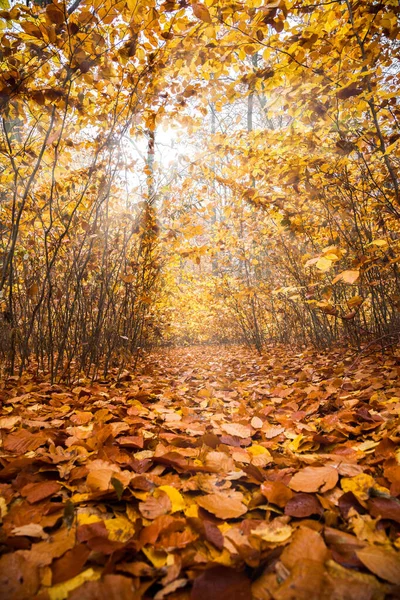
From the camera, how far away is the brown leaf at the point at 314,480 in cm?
94

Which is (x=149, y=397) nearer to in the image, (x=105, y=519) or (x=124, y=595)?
(x=105, y=519)

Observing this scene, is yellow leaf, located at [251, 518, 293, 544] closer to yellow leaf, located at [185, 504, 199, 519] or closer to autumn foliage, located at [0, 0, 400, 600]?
autumn foliage, located at [0, 0, 400, 600]

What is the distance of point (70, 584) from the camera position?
64cm

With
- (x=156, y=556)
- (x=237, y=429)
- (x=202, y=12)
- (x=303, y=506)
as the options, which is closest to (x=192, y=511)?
(x=156, y=556)

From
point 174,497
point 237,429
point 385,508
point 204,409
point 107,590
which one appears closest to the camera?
point 107,590

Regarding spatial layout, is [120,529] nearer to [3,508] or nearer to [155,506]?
[155,506]

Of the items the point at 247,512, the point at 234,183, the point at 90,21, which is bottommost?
the point at 247,512

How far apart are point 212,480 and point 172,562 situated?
0.38 meters

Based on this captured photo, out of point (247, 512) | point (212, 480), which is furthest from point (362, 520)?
point (212, 480)

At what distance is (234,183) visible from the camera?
9.66ft

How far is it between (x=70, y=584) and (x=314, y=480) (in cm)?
71

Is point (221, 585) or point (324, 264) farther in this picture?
point (324, 264)

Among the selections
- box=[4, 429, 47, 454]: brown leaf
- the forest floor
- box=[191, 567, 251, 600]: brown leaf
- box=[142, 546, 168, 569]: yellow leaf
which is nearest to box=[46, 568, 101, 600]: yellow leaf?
the forest floor

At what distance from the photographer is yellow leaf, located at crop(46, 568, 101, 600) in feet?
2.04
